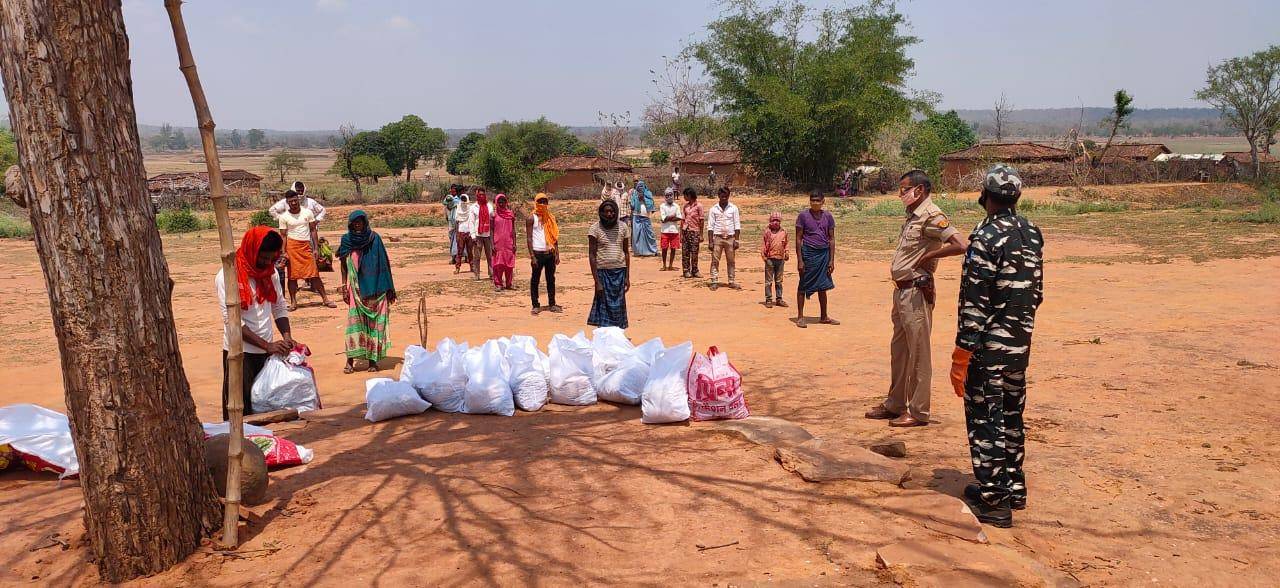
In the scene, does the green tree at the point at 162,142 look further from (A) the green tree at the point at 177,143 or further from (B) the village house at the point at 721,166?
(B) the village house at the point at 721,166

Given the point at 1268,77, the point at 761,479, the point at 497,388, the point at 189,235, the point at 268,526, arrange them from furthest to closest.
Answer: the point at 1268,77
the point at 189,235
the point at 497,388
the point at 761,479
the point at 268,526

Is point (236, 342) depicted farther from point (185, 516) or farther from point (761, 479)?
Answer: point (761, 479)

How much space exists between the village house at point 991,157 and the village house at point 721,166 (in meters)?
10.2

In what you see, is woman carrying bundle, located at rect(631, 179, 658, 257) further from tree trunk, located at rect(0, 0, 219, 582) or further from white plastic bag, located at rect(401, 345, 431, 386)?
tree trunk, located at rect(0, 0, 219, 582)

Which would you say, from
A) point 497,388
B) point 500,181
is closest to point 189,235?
point 500,181

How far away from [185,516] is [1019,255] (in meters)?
3.76

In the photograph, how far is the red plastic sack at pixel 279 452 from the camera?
4500 millimetres

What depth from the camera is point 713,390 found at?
531 centimetres

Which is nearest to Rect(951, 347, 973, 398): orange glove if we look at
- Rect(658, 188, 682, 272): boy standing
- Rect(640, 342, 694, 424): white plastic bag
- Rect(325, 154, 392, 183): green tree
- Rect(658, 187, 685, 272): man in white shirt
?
Rect(640, 342, 694, 424): white plastic bag

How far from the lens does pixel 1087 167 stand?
40.3m

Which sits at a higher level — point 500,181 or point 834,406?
point 500,181

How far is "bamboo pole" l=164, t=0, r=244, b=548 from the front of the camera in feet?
11.3

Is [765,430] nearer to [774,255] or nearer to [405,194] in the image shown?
[774,255]

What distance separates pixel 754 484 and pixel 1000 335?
4.45ft
